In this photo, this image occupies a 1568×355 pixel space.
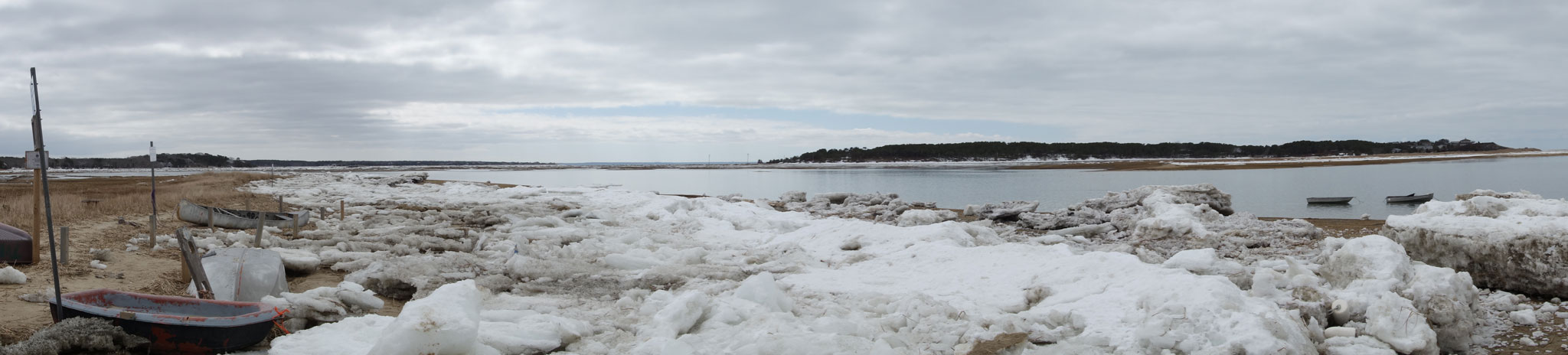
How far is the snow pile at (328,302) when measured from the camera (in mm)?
6898

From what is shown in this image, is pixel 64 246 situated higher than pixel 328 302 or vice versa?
pixel 64 246

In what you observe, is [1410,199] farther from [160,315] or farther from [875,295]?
[160,315]

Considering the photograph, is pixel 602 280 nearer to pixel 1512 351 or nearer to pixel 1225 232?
pixel 1512 351

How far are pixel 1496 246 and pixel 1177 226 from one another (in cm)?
619

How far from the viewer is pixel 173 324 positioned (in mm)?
5488

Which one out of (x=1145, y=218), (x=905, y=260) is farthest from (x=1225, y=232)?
→ (x=905, y=260)

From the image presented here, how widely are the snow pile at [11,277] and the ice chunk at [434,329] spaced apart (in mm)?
4641

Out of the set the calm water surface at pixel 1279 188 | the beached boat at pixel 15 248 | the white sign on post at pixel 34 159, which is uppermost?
the white sign on post at pixel 34 159

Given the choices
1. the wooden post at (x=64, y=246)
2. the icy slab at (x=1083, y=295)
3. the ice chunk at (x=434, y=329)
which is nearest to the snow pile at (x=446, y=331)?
the ice chunk at (x=434, y=329)

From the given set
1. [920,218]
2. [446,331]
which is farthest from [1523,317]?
[920,218]

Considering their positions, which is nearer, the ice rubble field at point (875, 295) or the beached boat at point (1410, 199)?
the ice rubble field at point (875, 295)

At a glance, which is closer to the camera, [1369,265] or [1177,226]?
[1369,265]

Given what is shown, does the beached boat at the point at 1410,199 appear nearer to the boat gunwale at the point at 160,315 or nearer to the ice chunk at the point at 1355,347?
the ice chunk at the point at 1355,347

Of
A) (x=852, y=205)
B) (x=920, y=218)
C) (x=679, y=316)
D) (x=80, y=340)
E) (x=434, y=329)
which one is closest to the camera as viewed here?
(x=80, y=340)
